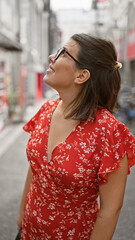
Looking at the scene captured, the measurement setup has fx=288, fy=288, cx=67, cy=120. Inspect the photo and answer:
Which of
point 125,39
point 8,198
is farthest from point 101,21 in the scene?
point 8,198

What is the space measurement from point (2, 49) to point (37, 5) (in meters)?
15.2

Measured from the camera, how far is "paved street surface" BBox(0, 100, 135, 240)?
3195 mm

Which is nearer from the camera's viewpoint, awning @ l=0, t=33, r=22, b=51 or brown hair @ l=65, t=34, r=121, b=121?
brown hair @ l=65, t=34, r=121, b=121

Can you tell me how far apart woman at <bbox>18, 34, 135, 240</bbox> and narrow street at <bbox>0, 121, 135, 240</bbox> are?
1918 millimetres

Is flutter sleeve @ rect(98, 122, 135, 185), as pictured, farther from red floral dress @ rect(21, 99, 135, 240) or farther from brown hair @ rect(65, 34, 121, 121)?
brown hair @ rect(65, 34, 121, 121)

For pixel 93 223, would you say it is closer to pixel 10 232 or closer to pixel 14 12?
pixel 10 232

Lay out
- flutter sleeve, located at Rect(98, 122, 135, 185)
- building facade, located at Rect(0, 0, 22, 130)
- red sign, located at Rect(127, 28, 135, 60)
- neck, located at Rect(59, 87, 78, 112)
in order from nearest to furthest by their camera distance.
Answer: flutter sleeve, located at Rect(98, 122, 135, 185), neck, located at Rect(59, 87, 78, 112), building facade, located at Rect(0, 0, 22, 130), red sign, located at Rect(127, 28, 135, 60)

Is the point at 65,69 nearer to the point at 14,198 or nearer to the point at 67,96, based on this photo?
the point at 67,96

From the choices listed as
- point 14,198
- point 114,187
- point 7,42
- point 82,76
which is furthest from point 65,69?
point 7,42

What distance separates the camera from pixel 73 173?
1.25m

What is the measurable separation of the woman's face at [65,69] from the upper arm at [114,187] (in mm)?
435

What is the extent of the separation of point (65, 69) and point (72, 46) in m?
0.11

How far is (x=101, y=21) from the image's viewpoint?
50.8 metres

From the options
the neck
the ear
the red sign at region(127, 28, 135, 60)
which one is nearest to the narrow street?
the neck
